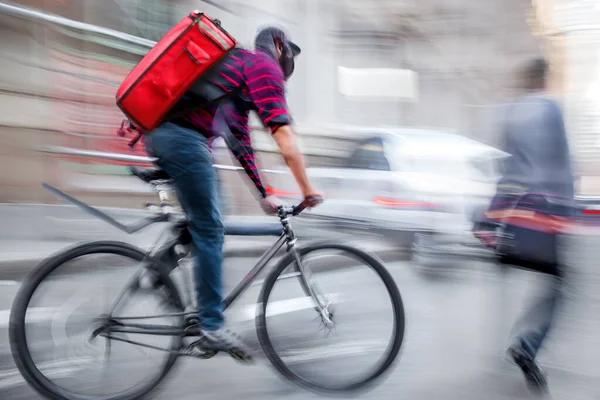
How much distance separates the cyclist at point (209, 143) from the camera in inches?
130

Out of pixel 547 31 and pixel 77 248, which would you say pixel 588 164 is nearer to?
pixel 547 31

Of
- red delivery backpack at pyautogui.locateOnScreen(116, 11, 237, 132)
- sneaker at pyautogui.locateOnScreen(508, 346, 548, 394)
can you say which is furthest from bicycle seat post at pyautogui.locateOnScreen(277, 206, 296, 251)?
sneaker at pyautogui.locateOnScreen(508, 346, 548, 394)

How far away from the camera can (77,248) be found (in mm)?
3242

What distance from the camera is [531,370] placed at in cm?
380

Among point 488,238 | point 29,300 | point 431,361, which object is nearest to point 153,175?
point 29,300

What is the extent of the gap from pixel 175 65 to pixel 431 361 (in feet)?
7.44

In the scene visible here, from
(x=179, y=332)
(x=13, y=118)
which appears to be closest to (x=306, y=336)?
(x=179, y=332)

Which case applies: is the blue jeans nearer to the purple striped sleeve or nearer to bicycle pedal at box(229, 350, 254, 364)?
bicycle pedal at box(229, 350, 254, 364)

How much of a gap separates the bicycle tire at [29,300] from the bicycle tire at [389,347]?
1.50 ft

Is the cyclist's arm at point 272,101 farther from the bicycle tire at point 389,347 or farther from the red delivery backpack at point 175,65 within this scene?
the bicycle tire at point 389,347

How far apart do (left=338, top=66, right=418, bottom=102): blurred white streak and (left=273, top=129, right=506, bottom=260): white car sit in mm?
9752

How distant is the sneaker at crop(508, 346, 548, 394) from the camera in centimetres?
379

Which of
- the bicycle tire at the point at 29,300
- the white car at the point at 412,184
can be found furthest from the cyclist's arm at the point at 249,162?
the white car at the point at 412,184

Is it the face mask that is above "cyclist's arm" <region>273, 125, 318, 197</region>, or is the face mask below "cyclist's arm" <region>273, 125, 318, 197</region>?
above
